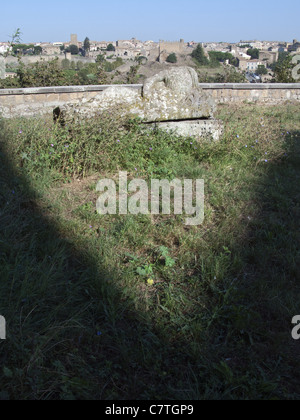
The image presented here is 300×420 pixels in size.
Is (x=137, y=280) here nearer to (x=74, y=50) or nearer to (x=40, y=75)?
(x=40, y=75)

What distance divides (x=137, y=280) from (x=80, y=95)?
575cm

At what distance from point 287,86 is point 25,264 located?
8227 mm

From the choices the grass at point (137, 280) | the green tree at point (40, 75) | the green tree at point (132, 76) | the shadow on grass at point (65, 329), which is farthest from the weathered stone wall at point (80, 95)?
the shadow on grass at point (65, 329)

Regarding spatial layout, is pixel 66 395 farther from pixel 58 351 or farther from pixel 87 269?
pixel 87 269

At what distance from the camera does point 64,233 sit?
2.90 meters

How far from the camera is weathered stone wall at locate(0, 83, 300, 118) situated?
6.76m

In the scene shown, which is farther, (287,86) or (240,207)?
(287,86)

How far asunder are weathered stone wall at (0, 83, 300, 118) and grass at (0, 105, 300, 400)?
2371mm

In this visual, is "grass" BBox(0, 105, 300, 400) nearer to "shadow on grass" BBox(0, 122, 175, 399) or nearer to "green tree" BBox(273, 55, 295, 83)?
"shadow on grass" BBox(0, 122, 175, 399)

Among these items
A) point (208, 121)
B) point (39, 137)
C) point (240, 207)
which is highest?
point (208, 121)

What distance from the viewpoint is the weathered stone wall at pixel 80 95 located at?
6.76 m

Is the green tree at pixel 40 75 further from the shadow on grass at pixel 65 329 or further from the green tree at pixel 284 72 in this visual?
the shadow on grass at pixel 65 329

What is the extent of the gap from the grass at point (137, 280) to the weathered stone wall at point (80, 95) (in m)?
2.37

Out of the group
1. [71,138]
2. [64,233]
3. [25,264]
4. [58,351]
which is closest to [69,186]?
[71,138]
